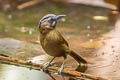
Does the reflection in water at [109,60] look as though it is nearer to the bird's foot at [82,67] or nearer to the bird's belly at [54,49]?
the bird's foot at [82,67]

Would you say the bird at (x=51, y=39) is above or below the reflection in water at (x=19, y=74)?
above

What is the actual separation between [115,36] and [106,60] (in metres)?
2.00

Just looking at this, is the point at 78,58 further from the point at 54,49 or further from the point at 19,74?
the point at 19,74

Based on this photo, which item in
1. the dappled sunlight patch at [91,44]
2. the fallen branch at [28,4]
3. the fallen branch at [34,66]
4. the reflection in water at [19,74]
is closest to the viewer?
the fallen branch at [34,66]

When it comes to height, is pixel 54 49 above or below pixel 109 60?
above

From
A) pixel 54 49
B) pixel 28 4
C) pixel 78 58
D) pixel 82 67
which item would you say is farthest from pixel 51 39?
pixel 28 4

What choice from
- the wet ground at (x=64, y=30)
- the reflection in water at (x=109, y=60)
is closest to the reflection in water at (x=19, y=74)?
the wet ground at (x=64, y=30)

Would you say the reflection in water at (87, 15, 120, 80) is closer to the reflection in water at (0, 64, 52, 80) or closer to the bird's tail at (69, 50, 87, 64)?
the bird's tail at (69, 50, 87, 64)

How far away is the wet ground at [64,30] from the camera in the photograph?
21.5ft

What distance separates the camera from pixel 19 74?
548cm

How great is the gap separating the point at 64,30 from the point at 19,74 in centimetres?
359

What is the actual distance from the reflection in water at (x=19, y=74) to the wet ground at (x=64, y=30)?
1 cm

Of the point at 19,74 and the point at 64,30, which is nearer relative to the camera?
the point at 19,74

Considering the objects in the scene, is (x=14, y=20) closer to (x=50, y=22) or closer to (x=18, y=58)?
(x=18, y=58)
